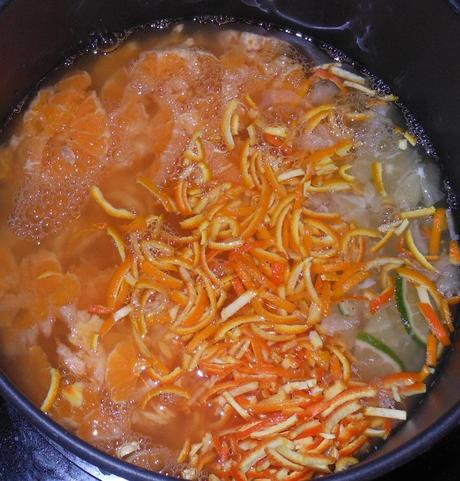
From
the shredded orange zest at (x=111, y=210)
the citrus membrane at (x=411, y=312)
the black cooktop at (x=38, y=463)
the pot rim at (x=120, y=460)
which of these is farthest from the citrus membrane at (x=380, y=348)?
the shredded orange zest at (x=111, y=210)

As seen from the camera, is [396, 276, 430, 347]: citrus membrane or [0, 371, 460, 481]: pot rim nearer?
[0, 371, 460, 481]: pot rim

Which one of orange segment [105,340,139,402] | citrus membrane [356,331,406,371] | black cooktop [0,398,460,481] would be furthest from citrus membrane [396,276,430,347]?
orange segment [105,340,139,402]

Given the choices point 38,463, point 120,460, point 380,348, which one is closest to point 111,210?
point 38,463

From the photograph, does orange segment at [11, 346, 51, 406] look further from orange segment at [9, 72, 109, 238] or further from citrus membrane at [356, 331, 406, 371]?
citrus membrane at [356, 331, 406, 371]

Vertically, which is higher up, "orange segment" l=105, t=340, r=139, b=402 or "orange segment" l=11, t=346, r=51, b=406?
"orange segment" l=11, t=346, r=51, b=406

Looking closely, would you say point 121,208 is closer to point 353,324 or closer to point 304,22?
point 353,324

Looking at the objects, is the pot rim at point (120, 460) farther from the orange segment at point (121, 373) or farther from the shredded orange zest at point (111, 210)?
Result: the shredded orange zest at point (111, 210)

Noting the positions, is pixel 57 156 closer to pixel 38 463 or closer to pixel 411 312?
pixel 38 463
